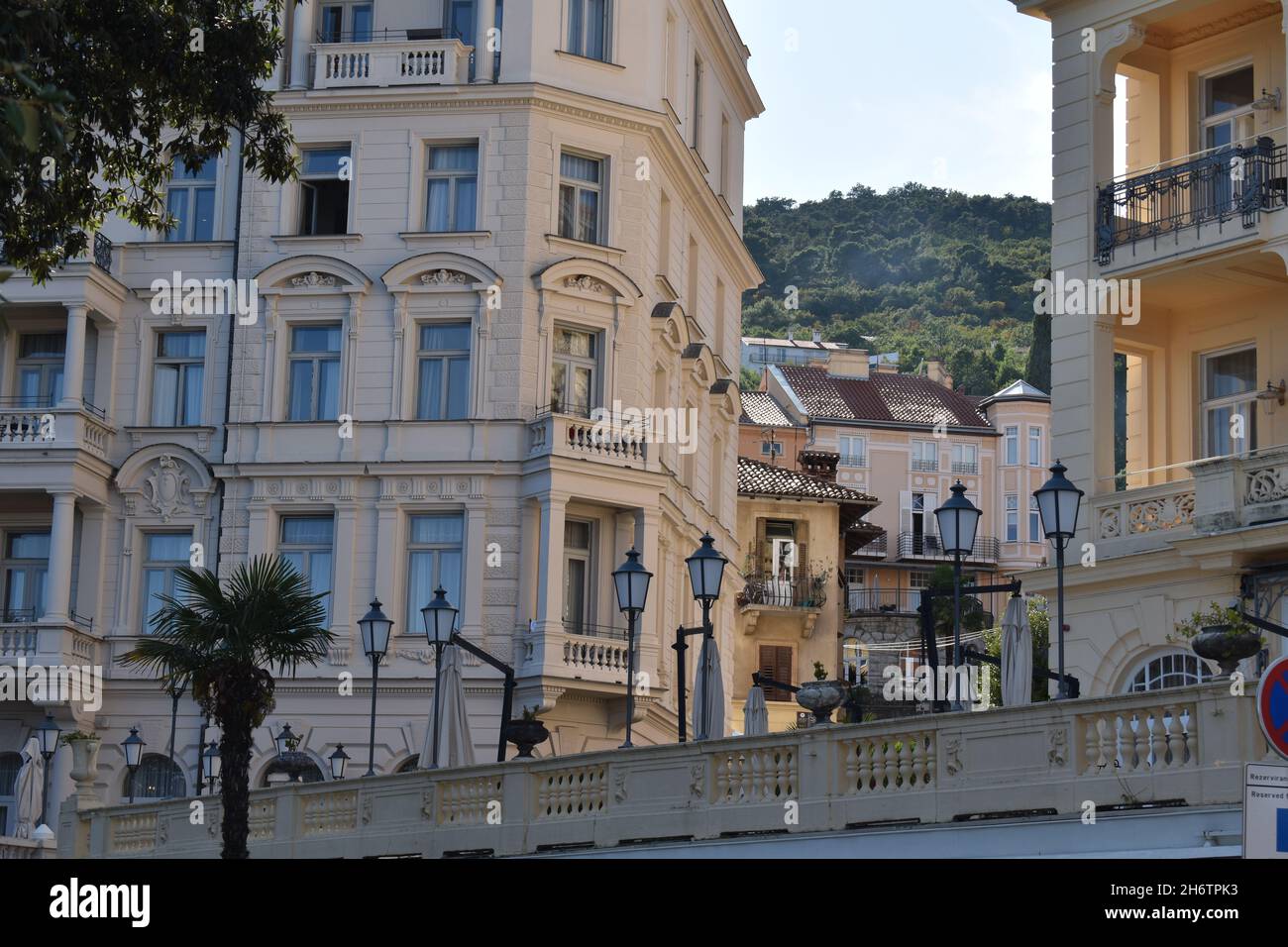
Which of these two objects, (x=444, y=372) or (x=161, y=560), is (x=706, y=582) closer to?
(x=444, y=372)

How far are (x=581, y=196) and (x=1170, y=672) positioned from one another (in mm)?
19590

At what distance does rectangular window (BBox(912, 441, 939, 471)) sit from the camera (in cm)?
11912

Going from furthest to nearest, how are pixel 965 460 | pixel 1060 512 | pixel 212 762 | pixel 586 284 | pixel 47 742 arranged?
pixel 965 460 < pixel 586 284 < pixel 212 762 < pixel 47 742 < pixel 1060 512

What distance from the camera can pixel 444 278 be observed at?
45656 millimetres

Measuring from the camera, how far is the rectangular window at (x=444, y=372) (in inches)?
1794

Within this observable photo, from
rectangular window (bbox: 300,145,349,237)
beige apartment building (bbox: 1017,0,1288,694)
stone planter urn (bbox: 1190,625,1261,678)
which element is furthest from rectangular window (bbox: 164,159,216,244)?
stone planter urn (bbox: 1190,625,1261,678)

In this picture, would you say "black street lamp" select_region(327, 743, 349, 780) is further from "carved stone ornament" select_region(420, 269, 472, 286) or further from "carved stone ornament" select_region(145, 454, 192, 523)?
"carved stone ornament" select_region(420, 269, 472, 286)

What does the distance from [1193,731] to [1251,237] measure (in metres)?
12.3

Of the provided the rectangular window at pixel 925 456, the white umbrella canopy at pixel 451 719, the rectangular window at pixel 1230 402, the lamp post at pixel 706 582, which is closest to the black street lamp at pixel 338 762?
the white umbrella canopy at pixel 451 719

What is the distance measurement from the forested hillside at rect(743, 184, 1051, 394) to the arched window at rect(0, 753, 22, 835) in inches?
Answer: 4685

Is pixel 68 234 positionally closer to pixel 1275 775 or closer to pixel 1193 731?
pixel 1193 731

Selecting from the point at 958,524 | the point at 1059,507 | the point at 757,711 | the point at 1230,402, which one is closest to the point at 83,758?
the point at 757,711

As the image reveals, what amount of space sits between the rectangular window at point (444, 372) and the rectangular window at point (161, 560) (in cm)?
562

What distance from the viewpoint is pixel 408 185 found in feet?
152
